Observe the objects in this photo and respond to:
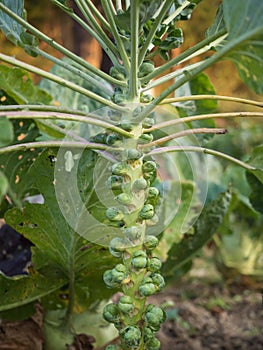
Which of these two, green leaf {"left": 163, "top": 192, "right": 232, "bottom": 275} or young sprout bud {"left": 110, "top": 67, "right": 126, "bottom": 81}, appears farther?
green leaf {"left": 163, "top": 192, "right": 232, "bottom": 275}

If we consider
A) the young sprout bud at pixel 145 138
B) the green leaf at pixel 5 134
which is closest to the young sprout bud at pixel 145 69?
the young sprout bud at pixel 145 138

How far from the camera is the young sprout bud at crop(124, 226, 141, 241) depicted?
0.71 metres

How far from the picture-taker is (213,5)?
314cm

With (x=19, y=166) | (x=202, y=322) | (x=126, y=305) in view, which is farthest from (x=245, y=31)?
(x=202, y=322)

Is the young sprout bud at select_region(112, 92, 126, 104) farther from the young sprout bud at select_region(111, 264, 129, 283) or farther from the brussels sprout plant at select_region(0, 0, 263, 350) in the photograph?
the young sprout bud at select_region(111, 264, 129, 283)

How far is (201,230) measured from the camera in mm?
1116

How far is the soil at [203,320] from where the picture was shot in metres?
1.02

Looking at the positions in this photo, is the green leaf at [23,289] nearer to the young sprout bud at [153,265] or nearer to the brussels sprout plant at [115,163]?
the brussels sprout plant at [115,163]

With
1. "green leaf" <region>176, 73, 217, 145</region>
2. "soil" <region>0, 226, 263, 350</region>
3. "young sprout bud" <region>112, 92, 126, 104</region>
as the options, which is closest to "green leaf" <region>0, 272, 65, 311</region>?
"soil" <region>0, 226, 263, 350</region>

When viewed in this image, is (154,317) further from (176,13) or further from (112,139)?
(176,13)

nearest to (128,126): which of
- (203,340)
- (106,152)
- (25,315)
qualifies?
(106,152)

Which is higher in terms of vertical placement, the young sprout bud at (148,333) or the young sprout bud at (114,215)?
the young sprout bud at (114,215)

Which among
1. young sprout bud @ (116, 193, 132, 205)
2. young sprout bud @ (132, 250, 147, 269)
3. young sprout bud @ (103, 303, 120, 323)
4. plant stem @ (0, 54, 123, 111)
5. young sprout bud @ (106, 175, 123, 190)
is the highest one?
plant stem @ (0, 54, 123, 111)

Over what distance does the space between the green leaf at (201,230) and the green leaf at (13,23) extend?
50 centimetres
